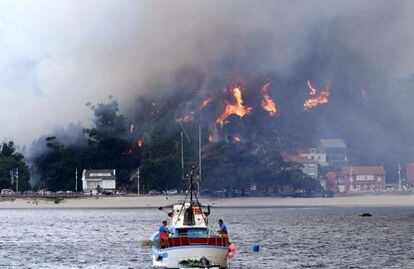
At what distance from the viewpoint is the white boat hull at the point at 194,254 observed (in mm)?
87250

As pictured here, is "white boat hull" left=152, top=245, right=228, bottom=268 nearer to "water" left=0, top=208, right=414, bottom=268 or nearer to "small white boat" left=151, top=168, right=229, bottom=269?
"small white boat" left=151, top=168, right=229, bottom=269

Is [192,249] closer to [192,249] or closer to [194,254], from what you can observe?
[192,249]

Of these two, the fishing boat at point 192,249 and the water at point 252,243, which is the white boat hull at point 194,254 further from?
the water at point 252,243

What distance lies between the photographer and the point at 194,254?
87188 millimetres

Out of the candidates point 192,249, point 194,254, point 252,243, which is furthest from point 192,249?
point 252,243

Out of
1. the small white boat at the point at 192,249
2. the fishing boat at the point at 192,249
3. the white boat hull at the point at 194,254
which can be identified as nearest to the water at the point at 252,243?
the fishing boat at the point at 192,249

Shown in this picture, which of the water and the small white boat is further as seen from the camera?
the water

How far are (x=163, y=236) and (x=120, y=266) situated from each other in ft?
56.4

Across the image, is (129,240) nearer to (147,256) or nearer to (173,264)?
(147,256)

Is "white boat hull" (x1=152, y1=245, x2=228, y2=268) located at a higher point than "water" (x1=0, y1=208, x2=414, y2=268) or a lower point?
higher

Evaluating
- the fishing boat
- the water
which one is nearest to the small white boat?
the fishing boat

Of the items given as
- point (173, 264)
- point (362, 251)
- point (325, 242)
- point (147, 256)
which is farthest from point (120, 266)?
point (325, 242)

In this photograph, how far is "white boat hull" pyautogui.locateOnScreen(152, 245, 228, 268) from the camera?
286 ft

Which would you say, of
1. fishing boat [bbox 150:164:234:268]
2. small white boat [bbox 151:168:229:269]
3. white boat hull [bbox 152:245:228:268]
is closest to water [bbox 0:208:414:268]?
fishing boat [bbox 150:164:234:268]
